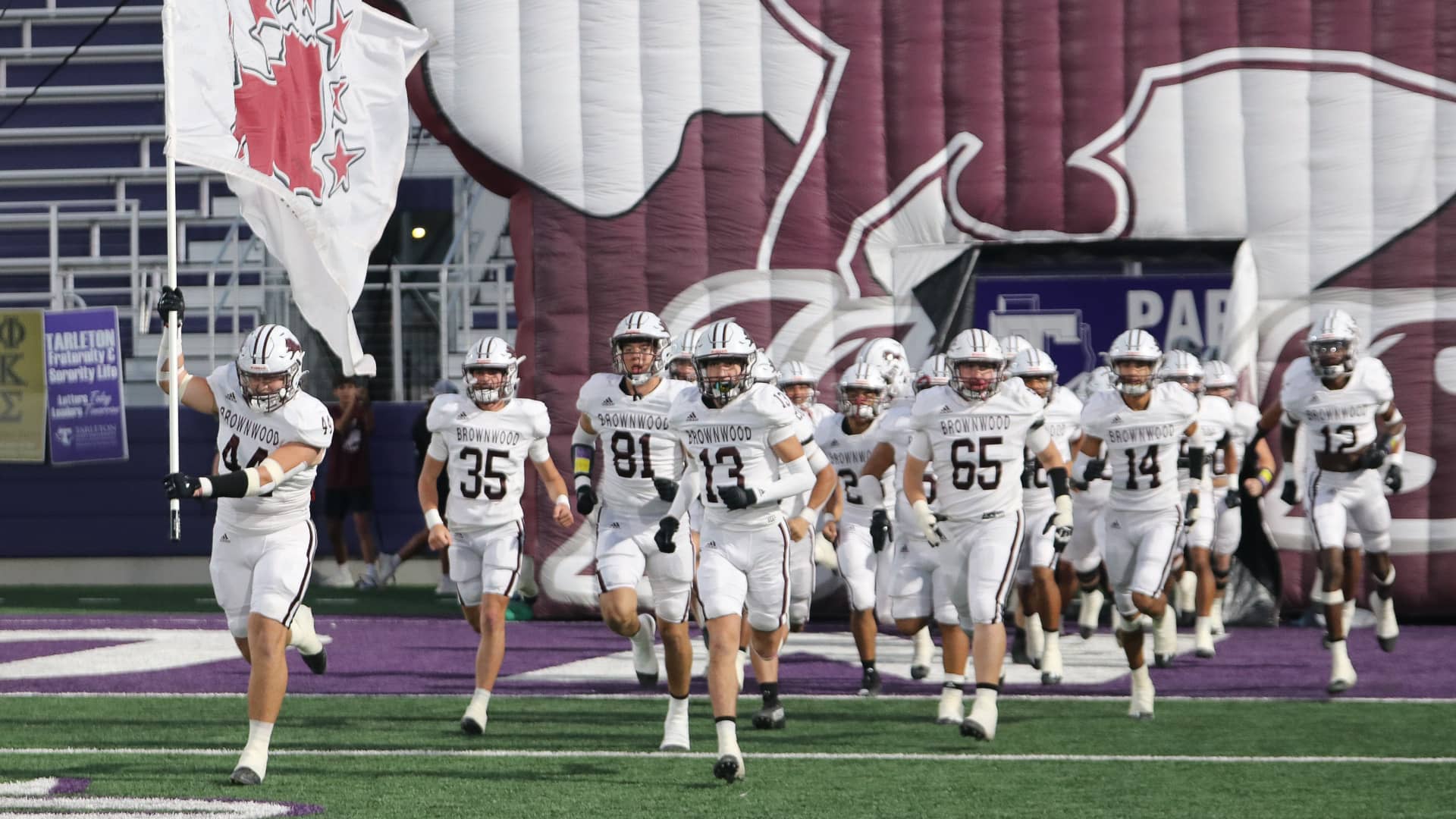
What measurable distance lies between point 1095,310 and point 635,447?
6.02 meters

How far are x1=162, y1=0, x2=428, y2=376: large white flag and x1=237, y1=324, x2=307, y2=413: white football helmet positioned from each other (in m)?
0.73

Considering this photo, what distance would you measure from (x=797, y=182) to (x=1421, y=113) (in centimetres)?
442

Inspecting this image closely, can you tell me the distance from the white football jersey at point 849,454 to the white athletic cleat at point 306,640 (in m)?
3.33

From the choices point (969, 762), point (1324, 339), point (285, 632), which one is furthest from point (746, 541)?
point (1324, 339)

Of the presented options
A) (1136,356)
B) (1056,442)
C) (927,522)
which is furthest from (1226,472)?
(927,522)

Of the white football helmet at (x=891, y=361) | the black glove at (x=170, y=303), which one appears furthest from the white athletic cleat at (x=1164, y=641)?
the black glove at (x=170, y=303)

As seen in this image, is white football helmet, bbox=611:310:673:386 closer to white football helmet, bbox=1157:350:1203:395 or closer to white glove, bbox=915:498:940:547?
white glove, bbox=915:498:940:547

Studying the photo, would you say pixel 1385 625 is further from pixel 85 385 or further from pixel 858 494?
pixel 85 385

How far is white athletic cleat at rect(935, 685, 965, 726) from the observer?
9.01 m

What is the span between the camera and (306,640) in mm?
8445

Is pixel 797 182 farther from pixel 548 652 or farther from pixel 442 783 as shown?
pixel 442 783

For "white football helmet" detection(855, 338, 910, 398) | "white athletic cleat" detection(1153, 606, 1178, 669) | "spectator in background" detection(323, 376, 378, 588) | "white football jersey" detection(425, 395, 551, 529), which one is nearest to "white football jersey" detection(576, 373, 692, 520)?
"white football jersey" detection(425, 395, 551, 529)

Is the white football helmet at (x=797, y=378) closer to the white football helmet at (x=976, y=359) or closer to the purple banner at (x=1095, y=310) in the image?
the white football helmet at (x=976, y=359)

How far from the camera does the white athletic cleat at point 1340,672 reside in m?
10.3
